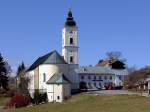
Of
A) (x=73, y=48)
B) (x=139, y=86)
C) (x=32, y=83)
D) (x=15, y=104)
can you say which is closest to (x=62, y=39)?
(x=73, y=48)

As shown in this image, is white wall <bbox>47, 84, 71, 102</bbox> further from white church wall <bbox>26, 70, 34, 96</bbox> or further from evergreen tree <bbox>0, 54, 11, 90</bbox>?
evergreen tree <bbox>0, 54, 11, 90</bbox>

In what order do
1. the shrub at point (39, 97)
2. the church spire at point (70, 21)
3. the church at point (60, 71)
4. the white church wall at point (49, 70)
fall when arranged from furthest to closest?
the church spire at point (70, 21), the white church wall at point (49, 70), the church at point (60, 71), the shrub at point (39, 97)

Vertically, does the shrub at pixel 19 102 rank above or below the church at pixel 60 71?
below

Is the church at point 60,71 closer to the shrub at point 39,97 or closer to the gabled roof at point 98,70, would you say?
the shrub at point 39,97

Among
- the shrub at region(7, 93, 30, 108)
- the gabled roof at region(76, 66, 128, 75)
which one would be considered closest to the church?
the shrub at region(7, 93, 30, 108)

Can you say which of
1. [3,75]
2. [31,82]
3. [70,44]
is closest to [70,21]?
[70,44]

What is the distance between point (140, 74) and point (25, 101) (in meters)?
37.1

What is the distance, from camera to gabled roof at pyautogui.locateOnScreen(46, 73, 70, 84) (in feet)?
285

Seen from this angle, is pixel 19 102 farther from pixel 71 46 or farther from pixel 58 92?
pixel 71 46

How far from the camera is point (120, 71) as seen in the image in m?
130

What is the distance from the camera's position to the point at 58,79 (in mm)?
87688

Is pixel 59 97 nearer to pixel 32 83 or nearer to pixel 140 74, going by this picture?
pixel 32 83

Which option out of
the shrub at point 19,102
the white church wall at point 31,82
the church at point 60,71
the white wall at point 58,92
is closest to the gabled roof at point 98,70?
the church at point 60,71

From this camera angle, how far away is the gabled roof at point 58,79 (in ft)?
285
